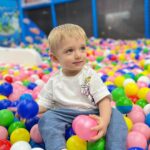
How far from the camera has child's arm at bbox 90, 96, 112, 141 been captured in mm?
924

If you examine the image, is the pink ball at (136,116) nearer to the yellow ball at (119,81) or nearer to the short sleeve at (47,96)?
the short sleeve at (47,96)

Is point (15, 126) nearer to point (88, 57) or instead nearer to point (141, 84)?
point (141, 84)

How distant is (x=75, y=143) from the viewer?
0.95 metres

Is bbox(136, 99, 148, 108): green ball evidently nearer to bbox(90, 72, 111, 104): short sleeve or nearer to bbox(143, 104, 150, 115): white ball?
bbox(143, 104, 150, 115): white ball

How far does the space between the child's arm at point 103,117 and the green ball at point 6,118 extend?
0.40m

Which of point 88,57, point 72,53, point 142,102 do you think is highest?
point 72,53

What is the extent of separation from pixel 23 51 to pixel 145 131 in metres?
2.00

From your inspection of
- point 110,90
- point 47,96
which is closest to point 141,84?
point 110,90

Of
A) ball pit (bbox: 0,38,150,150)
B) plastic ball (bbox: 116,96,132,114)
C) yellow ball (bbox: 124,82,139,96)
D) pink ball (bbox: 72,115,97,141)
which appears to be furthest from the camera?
yellow ball (bbox: 124,82,139,96)

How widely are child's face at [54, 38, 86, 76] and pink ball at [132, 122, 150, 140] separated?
1.09 feet

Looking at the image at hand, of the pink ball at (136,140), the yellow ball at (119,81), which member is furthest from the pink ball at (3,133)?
the yellow ball at (119,81)

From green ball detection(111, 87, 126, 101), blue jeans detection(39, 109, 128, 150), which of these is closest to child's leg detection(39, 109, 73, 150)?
blue jeans detection(39, 109, 128, 150)

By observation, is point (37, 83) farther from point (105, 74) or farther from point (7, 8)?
point (7, 8)

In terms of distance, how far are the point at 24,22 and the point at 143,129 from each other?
4.10m
